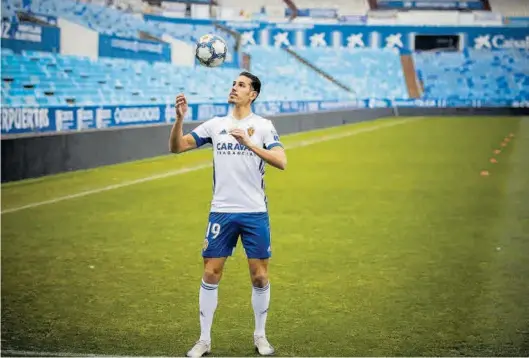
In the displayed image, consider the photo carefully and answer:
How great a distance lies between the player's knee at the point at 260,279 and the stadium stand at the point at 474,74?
63.3 metres

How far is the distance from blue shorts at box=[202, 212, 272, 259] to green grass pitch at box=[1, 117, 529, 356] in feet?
2.41

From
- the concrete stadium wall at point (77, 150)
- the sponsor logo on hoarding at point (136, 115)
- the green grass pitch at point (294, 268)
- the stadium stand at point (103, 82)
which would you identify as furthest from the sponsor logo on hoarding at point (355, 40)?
the green grass pitch at point (294, 268)

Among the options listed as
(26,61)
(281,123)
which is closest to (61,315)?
(26,61)

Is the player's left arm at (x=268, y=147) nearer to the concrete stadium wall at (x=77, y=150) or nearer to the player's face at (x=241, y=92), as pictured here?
the player's face at (x=241, y=92)

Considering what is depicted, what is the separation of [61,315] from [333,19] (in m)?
65.3

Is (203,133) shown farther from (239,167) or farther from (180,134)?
(239,167)

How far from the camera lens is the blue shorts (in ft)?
20.5

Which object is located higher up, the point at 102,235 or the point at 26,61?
the point at 26,61

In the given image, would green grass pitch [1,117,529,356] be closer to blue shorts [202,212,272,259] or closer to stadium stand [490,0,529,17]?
blue shorts [202,212,272,259]

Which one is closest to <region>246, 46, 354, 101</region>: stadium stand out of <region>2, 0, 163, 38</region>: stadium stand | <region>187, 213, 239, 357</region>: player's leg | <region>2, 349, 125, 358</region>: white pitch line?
<region>2, 0, 163, 38</region>: stadium stand

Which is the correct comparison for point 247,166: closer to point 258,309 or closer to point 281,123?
point 258,309

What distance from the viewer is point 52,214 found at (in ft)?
44.7

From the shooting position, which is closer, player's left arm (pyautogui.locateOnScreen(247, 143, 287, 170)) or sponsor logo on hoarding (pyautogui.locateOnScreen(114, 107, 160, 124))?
player's left arm (pyautogui.locateOnScreen(247, 143, 287, 170))

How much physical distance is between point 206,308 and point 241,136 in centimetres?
132
